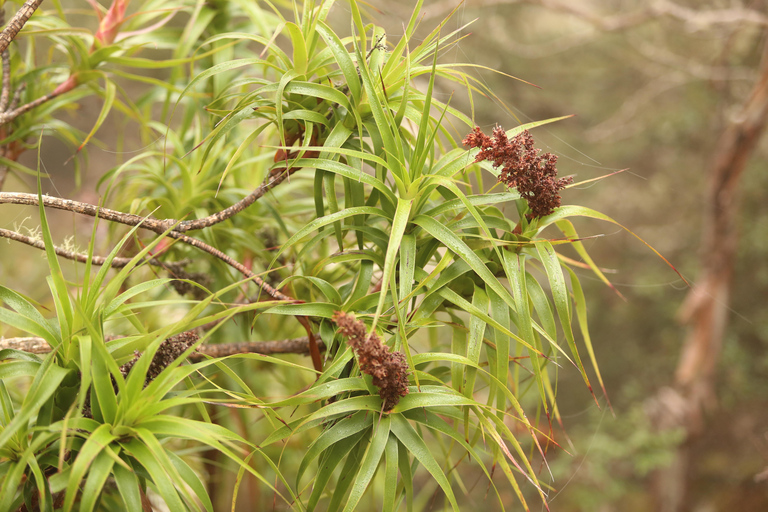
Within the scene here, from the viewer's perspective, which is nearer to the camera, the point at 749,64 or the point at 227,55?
the point at 227,55

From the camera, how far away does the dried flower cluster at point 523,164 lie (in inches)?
19.6

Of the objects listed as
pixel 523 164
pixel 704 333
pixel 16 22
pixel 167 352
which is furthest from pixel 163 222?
pixel 704 333

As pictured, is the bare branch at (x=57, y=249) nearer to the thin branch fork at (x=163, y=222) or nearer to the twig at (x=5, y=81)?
the thin branch fork at (x=163, y=222)

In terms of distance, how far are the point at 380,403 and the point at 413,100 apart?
0.36m

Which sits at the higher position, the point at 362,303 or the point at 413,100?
the point at 413,100

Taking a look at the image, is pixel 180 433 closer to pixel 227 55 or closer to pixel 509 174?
pixel 509 174

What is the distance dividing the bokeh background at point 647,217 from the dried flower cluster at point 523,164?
167 centimetres

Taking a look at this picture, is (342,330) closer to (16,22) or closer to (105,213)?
(105,213)

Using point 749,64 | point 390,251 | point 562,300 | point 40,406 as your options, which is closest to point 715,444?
point 749,64

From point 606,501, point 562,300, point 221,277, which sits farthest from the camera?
point 606,501

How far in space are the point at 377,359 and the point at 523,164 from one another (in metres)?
0.25

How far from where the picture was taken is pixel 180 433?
395mm

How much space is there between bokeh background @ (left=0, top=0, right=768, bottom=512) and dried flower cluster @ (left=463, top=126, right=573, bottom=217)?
5.47 feet

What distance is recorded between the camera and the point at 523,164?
0.50 m
